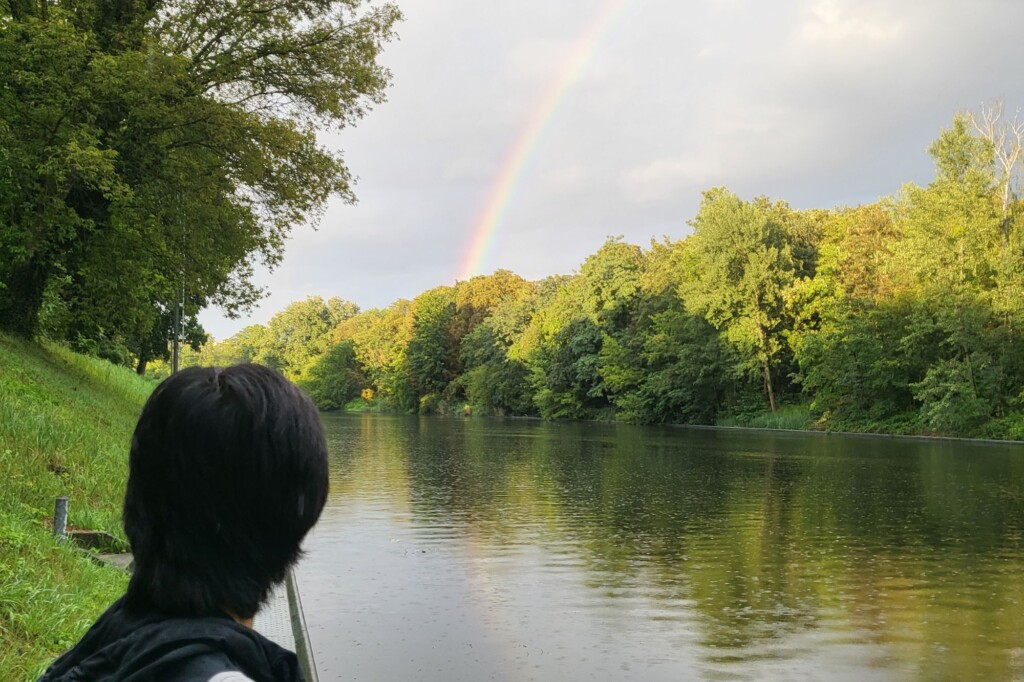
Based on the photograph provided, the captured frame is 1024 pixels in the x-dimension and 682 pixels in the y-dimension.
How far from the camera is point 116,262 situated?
18.1m

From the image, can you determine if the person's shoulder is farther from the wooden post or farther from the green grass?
the green grass

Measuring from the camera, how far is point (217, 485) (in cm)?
128

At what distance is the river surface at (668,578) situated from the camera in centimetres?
722

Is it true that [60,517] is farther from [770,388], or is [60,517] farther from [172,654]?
[770,388]

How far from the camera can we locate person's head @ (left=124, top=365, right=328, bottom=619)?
126cm

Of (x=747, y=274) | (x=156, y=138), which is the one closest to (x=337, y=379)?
(x=747, y=274)

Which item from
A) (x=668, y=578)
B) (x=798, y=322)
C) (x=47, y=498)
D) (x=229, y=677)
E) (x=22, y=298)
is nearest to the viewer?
A: (x=229, y=677)

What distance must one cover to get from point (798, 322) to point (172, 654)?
175 ft

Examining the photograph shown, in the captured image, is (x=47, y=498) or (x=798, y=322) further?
(x=798, y=322)

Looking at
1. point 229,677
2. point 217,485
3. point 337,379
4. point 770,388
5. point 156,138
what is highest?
point 156,138

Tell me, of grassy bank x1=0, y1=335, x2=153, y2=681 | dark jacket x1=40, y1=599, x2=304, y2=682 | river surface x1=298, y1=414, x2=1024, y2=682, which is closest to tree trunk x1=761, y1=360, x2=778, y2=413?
river surface x1=298, y1=414, x2=1024, y2=682

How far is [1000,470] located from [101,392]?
22481 mm

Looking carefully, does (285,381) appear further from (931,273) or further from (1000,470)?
(931,273)

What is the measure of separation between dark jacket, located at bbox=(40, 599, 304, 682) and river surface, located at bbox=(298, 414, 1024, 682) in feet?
19.7
